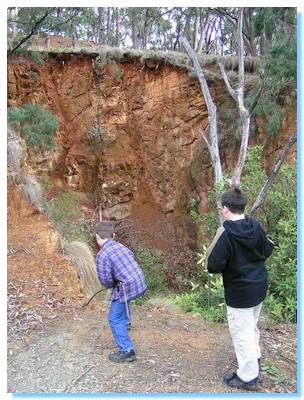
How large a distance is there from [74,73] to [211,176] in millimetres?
5324

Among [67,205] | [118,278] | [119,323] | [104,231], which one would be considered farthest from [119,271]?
[67,205]

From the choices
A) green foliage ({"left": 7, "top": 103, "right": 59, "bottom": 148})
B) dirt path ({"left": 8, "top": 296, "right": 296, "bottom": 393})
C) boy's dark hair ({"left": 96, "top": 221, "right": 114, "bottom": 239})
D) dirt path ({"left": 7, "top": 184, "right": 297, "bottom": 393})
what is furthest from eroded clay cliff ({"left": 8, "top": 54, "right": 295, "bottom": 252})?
boy's dark hair ({"left": 96, "top": 221, "right": 114, "bottom": 239})

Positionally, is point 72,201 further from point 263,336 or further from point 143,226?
point 263,336

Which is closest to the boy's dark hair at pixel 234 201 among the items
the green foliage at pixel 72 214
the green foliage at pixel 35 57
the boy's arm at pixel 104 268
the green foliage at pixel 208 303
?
the boy's arm at pixel 104 268

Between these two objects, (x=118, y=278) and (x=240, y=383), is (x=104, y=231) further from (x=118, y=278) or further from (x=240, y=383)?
(x=240, y=383)

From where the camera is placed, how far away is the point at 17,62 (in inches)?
456

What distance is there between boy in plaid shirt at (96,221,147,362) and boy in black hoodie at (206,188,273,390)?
2.57ft

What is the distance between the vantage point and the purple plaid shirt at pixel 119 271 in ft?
11.6

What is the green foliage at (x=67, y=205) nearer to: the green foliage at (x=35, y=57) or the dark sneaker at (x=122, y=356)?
the green foliage at (x=35, y=57)

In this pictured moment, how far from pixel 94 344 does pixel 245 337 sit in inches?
60.5

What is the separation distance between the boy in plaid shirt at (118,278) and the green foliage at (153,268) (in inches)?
252

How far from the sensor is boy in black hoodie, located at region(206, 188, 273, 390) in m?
3.08

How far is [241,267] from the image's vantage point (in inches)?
123

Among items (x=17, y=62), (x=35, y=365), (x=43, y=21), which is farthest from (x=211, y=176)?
(x=35, y=365)
